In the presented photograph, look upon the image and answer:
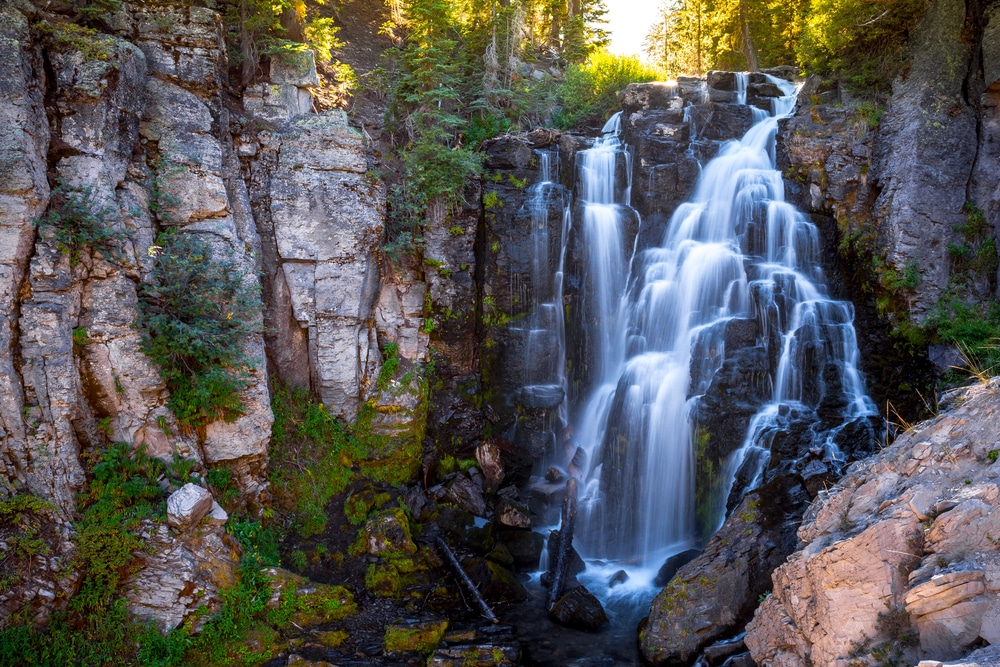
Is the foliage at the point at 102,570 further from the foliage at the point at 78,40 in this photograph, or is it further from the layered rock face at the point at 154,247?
the foliage at the point at 78,40

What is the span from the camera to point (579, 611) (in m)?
9.45

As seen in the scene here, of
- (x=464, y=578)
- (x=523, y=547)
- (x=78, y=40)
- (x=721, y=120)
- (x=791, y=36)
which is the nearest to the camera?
(x=78, y=40)

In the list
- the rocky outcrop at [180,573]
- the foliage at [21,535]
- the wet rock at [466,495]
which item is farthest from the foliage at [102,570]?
the wet rock at [466,495]

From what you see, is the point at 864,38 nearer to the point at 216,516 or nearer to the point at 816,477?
the point at 816,477

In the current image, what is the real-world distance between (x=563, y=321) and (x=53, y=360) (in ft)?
30.6

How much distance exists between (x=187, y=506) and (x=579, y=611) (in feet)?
19.9

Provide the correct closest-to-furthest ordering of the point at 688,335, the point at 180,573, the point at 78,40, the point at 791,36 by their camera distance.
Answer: the point at 180,573 < the point at 78,40 < the point at 688,335 < the point at 791,36

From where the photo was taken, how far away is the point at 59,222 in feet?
28.7

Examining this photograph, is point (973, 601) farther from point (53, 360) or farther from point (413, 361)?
point (53, 360)

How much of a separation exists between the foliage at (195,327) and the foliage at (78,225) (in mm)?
826

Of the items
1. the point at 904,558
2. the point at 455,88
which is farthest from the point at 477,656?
the point at 455,88

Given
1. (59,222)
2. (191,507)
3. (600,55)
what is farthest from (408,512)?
(600,55)

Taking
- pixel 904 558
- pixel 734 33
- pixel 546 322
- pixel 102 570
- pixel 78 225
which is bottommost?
pixel 102 570

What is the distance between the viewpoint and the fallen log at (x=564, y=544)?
10188 millimetres
